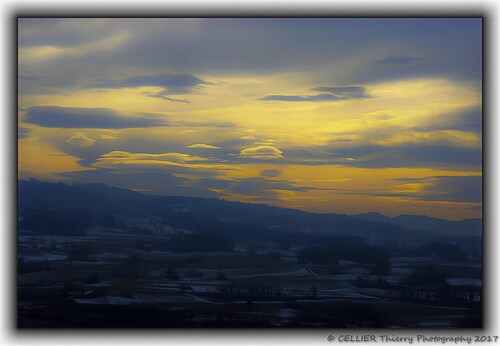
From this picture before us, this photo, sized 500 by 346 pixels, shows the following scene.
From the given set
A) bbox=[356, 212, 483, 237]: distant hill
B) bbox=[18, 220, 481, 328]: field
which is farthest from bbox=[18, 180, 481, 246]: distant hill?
bbox=[18, 220, 481, 328]: field

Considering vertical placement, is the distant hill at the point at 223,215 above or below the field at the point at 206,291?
above

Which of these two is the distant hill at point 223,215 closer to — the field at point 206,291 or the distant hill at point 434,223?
the distant hill at point 434,223

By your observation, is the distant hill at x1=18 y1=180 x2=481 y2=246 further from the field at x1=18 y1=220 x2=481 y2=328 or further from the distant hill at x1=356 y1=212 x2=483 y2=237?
the field at x1=18 y1=220 x2=481 y2=328

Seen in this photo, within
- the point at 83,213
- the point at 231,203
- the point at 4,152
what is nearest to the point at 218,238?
the point at 231,203

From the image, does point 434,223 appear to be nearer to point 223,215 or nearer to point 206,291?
point 223,215

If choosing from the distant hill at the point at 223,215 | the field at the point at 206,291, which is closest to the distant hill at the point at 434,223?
the distant hill at the point at 223,215

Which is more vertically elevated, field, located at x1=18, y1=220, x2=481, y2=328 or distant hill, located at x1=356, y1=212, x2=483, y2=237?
distant hill, located at x1=356, y1=212, x2=483, y2=237

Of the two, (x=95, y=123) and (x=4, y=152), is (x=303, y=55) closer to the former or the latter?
(x=95, y=123)
